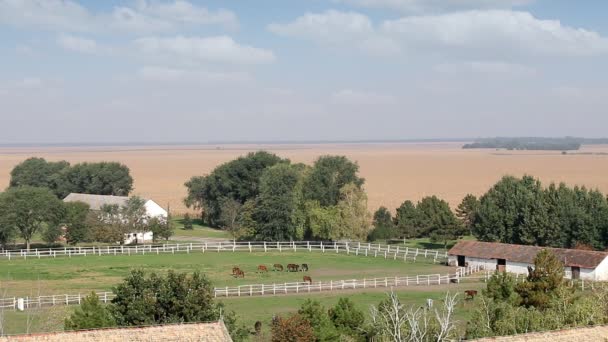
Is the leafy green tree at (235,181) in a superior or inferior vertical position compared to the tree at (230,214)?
superior

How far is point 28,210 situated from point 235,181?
25.9 m

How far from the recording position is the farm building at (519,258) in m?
48.7

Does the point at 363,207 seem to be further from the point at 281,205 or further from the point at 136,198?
the point at 136,198

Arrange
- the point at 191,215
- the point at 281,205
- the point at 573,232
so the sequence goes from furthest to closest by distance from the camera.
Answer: the point at 191,215, the point at 281,205, the point at 573,232

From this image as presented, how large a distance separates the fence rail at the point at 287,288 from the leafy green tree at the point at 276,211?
20.5m

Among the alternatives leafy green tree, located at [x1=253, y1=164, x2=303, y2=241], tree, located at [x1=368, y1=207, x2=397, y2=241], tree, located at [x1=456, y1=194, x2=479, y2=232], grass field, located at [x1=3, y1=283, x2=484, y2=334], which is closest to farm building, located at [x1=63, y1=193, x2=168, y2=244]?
leafy green tree, located at [x1=253, y1=164, x2=303, y2=241]

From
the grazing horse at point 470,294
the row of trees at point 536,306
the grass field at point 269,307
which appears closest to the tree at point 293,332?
the row of trees at point 536,306

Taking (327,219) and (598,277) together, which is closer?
(598,277)

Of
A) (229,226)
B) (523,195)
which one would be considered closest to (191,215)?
(229,226)

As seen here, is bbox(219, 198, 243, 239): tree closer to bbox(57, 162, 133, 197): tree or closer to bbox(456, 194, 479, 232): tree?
bbox(57, 162, 133, 197): tree

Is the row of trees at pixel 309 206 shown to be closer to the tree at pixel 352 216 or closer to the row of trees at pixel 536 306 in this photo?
the tree at pixel 352 216

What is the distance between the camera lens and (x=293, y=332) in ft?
92.2

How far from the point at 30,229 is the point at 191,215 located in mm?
36262

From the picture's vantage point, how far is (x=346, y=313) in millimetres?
30328
